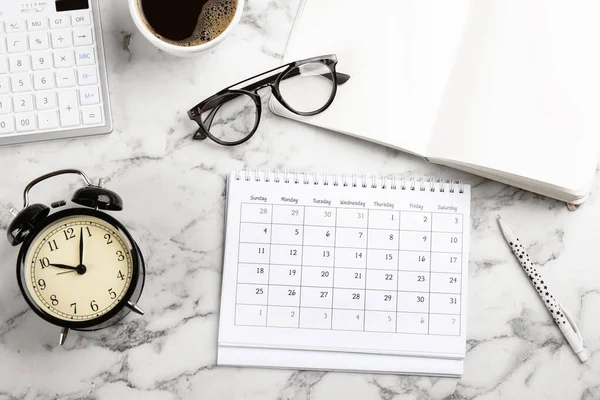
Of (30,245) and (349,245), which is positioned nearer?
(30,245)

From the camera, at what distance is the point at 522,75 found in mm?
765

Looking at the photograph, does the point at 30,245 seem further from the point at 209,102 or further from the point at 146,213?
the point at 209,102

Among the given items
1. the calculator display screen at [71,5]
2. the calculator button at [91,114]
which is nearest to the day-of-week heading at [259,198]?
the calculator button at [91,114]

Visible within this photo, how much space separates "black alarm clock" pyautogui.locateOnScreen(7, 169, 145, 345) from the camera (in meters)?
0.70

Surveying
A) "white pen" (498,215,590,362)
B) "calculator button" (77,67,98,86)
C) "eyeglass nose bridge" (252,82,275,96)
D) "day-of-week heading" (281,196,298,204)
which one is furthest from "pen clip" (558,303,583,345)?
"calculator button" (77,67,98,86)

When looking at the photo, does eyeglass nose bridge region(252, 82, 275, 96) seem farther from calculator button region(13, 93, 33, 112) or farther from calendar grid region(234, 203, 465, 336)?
calculator button region(13, 93, 33, 112)

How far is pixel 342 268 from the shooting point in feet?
2.67

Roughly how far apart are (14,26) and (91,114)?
15 cm

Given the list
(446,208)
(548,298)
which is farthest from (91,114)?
(548,298)

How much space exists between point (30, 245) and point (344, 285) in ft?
1.34

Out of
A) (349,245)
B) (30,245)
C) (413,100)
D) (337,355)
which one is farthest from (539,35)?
(30,245)

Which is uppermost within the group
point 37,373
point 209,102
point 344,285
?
point 209,102

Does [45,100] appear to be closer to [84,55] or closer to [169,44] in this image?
[84,55]

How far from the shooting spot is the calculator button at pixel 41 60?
76 cm
